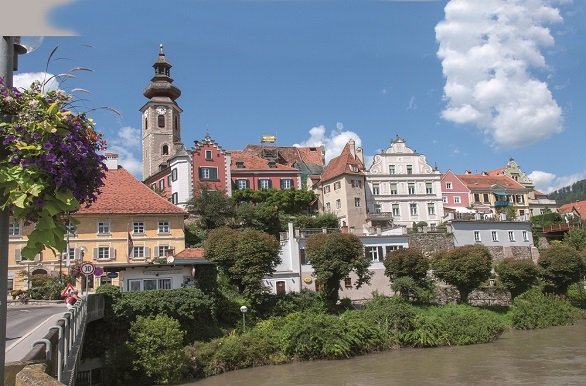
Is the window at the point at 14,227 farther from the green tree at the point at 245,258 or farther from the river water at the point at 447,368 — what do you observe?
the river water at the point at 447,368

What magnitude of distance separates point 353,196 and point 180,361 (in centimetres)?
3543

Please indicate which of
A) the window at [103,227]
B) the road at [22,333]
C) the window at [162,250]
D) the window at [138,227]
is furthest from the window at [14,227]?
the window at [162,250]

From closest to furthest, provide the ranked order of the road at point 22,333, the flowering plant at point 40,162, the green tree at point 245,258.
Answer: the flowering plant at point 40,162 < the road at point 22,333 < the green tree at point 245,258

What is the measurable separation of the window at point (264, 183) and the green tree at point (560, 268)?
28.1m

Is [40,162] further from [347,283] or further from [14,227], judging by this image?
[347,283]

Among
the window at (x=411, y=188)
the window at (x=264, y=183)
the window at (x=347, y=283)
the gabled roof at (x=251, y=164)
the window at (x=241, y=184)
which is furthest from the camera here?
the window at (x=411, y=188)

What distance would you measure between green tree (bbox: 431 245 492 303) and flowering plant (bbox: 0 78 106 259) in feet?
131

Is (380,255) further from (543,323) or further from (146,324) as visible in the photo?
(146,324)

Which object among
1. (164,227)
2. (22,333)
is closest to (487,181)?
(164,227)

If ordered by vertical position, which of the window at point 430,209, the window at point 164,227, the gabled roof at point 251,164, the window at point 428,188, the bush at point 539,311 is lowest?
the bush at point 539,311

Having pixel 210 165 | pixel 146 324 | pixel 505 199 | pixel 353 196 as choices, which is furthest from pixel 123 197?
pixel 505 199

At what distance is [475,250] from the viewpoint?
42281 millimetres

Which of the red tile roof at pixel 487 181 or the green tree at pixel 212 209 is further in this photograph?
the red tile roof at pixel 487 181

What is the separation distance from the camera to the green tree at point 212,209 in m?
50.0
